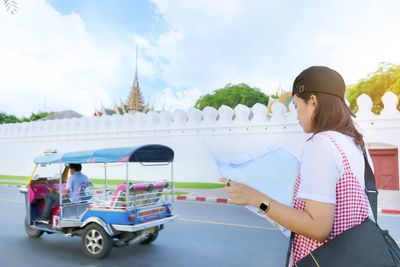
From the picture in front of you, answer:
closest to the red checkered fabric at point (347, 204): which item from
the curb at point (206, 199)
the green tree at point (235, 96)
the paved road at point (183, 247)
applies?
the paved road at point (183, 247)

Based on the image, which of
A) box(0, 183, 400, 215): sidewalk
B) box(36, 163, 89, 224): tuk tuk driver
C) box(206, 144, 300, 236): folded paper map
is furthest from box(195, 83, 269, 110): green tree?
box(206, 144, 300, 236): folded paper map

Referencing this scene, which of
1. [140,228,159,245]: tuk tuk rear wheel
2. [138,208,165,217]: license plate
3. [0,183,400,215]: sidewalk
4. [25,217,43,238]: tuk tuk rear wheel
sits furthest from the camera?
[0,183,400,215]: sidewalk

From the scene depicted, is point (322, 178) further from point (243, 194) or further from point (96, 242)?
point (96, 242)

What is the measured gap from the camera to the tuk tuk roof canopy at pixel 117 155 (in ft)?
16.1

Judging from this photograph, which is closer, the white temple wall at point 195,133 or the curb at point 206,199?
the curb at point 206,199

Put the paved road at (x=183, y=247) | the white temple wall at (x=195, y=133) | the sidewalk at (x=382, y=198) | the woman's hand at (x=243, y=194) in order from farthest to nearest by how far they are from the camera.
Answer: the white temple wall at (x=195, y=133)
the sidewalk at (x=382, y=198)
the paved road at (x=183, y=247)
the woman's hand at (x=243, y=194)

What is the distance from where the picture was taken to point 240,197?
55.2 inches

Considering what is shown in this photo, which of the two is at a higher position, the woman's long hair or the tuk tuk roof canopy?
the woman's long hair

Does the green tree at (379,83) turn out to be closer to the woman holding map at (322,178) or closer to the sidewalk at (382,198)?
the sidewalk at (382,198)

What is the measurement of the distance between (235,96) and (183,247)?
35504mm

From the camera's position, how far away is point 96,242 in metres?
4.96

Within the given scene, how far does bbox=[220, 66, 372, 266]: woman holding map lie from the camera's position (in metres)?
1.27

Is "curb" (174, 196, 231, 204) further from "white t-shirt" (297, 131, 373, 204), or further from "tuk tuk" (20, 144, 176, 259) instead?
"white t-shirt" (297, 131, 373, 204)

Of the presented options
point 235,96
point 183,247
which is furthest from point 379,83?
point 183,247
